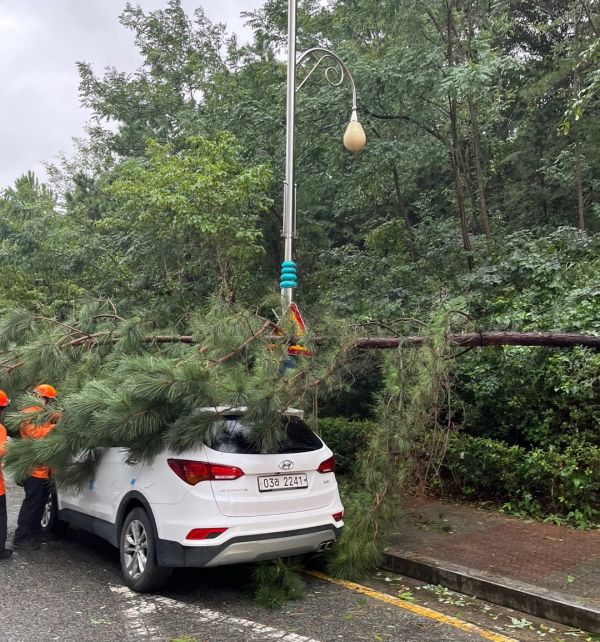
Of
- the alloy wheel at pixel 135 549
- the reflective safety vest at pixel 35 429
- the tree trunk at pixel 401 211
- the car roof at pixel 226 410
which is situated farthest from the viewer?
the tree trunk at pixel 401 211

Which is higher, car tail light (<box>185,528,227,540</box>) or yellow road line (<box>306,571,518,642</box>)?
car tail light (<box>185,528,227,540</box>)

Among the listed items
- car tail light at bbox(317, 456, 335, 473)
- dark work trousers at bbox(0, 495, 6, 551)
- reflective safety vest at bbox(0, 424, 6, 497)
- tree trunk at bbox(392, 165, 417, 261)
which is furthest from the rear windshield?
tree trunk at bbox(392, 165, 417, 261)

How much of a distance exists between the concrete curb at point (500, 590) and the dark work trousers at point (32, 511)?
11.1 feet

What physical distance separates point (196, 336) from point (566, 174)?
12.3 metres

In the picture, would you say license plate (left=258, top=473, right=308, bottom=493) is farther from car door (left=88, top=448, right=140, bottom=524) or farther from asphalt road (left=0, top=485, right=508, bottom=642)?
car door (left=88, top=448, right=140, bottom=524)

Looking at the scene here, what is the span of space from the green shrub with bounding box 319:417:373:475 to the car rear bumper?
4.12m

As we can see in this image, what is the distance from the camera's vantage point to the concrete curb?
14.0 feet


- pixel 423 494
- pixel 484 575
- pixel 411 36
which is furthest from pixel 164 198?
pixel 484 575

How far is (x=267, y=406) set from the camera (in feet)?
15.1

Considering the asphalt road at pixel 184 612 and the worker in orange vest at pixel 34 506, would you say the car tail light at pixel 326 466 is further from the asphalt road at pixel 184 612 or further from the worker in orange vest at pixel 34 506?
the worker in orange vest at pixel 34 506

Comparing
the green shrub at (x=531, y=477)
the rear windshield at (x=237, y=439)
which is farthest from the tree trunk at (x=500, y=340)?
the green shrub at (x=531, y=477)

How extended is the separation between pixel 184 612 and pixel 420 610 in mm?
1732

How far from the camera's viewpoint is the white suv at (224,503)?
4402mm

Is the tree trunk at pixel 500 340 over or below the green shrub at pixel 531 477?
over
